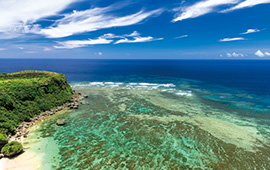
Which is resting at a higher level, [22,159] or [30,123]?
[30,123]

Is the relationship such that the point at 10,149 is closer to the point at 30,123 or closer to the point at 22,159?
the point at 22,159

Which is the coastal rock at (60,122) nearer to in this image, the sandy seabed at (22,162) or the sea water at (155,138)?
the sea water at (155,138)

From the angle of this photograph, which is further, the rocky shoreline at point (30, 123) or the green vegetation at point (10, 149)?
the rocky shoreline at point (30, 123)

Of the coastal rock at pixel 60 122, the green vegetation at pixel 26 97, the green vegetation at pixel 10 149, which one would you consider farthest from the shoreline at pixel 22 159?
the coastal rock at pixel 60 122

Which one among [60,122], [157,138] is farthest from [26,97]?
[157,138]

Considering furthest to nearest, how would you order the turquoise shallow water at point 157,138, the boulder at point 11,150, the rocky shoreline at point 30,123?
the rocky shoreline at point 30,123 → the turquoise shallow water at point 157,138 → the boulder at point 11,150

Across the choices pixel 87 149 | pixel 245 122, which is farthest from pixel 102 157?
pixel 245 122

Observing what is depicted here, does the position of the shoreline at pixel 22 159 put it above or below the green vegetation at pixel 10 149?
below
